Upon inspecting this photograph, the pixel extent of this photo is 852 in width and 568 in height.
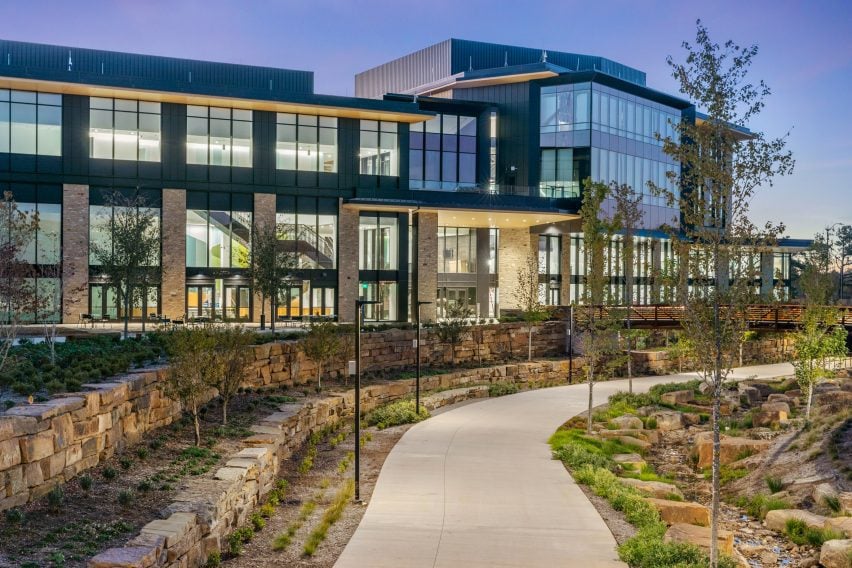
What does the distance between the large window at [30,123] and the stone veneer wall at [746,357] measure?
33389 millimetres

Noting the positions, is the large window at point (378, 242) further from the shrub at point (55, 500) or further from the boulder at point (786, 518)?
the shrub at point (55, 500)

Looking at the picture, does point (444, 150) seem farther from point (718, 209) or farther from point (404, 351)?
point (718, 209)

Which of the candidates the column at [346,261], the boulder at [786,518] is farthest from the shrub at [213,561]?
the column at [346,261]

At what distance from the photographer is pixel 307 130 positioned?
47812 mm

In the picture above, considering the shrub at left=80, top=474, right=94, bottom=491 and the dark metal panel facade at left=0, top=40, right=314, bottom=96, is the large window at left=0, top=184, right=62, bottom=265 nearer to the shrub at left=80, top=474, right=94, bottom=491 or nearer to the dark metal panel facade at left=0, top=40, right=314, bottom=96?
the dark metal panel facade at left=0, top=40, right=314, bottom=96

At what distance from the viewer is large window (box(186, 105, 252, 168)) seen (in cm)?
4538

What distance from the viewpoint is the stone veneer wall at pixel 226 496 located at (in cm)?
977

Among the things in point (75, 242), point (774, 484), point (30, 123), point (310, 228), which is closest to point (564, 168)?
point (310, 228)

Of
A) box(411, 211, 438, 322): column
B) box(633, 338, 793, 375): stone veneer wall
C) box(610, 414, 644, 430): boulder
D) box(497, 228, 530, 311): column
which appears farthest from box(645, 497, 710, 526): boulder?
box(497, 228, 530, 311): column

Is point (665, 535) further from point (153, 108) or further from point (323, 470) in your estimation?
Answer: point (153, 108)

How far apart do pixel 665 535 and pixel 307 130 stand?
38320 mm

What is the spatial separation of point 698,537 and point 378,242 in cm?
3749

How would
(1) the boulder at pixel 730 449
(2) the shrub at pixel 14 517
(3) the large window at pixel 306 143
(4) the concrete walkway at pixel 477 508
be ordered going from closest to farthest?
(2) the shrub at pixel 14 517, (4) the concrete walkway at pixel 477 508, (1) the boulder at pixel 730 449, (3) the large window at pixel 306 143

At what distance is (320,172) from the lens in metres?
47.9
